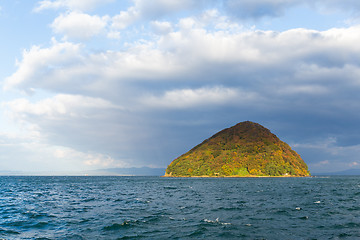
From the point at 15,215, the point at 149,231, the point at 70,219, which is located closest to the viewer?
the point at 149,231

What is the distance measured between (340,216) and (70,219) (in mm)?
37772

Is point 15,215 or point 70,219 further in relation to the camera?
point 15,215

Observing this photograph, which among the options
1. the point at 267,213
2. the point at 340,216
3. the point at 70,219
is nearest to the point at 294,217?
the point at 267,213

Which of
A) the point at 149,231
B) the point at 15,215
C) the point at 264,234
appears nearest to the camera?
the point at 264,234

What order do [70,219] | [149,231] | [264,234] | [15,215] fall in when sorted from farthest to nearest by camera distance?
[15,215]
[70,219]
[149,231]
[264,234]

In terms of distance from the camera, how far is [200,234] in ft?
90.4

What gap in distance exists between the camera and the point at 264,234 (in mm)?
27172

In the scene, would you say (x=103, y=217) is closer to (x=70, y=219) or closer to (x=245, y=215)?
(x=70, y=219)

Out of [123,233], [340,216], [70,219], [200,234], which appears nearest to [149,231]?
[123,233]

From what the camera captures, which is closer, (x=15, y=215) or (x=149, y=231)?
(x=149, y=231)

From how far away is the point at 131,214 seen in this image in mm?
40031

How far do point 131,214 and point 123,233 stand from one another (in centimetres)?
1204

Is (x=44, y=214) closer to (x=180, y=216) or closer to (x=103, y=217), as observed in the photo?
(x=103, y=217)

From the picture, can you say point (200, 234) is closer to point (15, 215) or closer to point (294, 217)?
point (294, 217)
